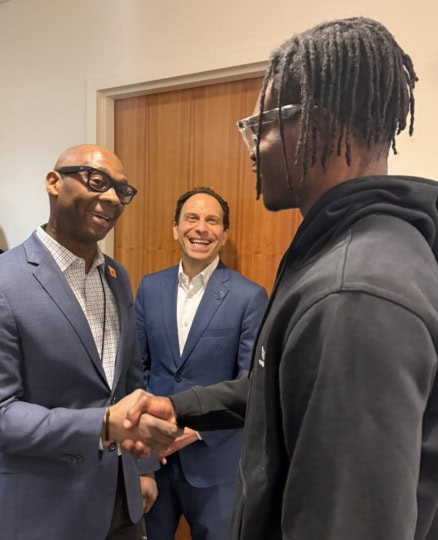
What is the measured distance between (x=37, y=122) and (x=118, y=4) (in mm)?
715

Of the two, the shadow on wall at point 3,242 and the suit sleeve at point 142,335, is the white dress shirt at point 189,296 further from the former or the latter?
the shadow on wall at point 3,242

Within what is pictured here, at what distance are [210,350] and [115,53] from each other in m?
1.43

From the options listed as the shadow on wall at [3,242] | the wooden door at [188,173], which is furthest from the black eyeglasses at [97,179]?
the shadow on wall at [3,242]

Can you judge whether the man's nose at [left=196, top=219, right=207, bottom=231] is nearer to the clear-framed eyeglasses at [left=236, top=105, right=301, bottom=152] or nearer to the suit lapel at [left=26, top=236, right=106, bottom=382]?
the suit lapel at [left=26, top=236, right=106, bottom=382]

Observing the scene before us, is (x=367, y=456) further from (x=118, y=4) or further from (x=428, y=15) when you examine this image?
(x=118, y=4)

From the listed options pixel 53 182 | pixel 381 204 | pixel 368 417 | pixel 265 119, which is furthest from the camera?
pixel 53 182

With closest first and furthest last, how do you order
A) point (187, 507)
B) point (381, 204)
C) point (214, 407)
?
point (381, 204) → point (214, 407) → point (187, 507)

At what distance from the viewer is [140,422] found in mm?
1184

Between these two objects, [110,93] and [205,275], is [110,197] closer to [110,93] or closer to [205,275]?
[205,275]

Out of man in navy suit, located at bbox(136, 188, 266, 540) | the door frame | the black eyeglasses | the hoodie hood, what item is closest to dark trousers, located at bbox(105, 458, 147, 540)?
man in navy suit, located at bbox(136, 188, 266, 540)

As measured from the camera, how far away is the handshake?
1.17 meters

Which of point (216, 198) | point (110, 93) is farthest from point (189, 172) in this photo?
point (110, 93)

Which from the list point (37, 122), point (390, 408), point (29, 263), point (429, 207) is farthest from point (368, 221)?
point (37, 122)

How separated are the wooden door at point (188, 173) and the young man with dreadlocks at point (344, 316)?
4.07 ft
